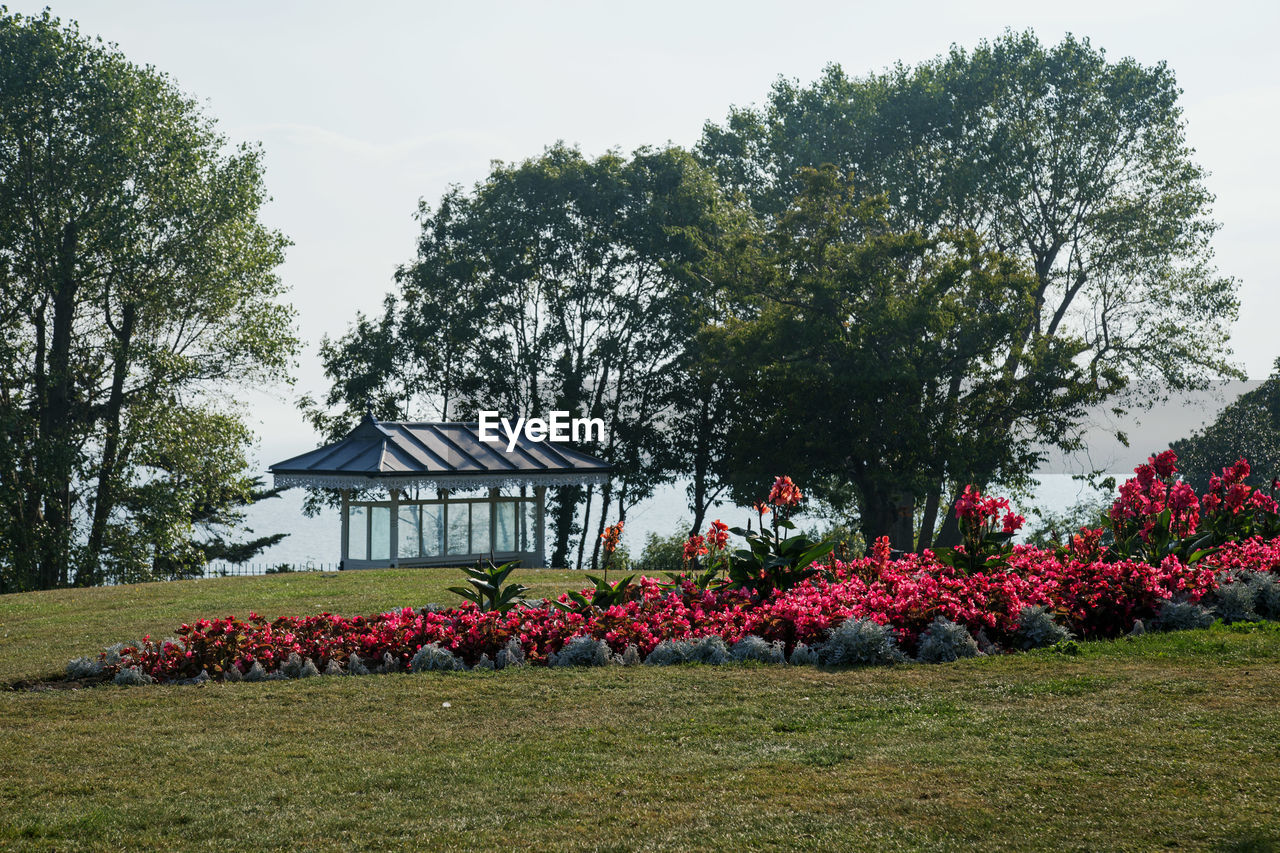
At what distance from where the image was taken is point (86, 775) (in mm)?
5340

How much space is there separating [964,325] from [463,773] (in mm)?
20428

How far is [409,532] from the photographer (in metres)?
22.0

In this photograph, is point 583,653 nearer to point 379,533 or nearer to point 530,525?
point 379,533

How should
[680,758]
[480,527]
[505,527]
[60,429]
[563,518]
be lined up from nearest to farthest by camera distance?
[680,758], [480,527], [505,527], [60,429], [563,518]

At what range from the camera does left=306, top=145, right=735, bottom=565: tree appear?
1219 inches

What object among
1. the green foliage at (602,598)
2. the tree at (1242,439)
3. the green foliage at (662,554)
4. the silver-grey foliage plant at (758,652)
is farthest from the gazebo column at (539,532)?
the tree at (1242,439)

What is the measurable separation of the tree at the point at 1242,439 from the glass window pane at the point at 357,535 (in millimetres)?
23937

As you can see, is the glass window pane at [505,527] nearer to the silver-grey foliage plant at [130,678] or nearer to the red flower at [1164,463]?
the red flower at [1164,463]

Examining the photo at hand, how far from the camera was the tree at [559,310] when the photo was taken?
31.0m

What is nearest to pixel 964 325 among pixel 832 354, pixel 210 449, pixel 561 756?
pixel 832 354

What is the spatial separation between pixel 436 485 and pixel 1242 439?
2446 centimetres

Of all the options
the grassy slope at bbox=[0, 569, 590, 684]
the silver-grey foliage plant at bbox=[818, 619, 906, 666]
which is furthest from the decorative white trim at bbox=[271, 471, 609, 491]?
the silver-grey foliage plant at bbox=[818, 619, 906, 666]

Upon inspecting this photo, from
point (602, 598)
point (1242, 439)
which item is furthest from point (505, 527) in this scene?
point (1242, 439)

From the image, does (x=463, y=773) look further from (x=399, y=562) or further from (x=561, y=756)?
(x=399, y=562)
